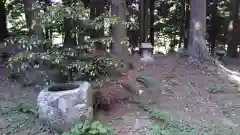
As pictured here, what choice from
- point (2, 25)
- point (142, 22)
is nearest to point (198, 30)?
point (142, 22)

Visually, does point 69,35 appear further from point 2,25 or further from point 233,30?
point 233,30

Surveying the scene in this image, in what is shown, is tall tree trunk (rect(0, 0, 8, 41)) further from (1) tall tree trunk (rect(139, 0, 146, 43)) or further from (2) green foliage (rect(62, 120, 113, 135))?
(2) green foliage (rect(62, 120, 113, 135))

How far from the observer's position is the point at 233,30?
8.40 meters

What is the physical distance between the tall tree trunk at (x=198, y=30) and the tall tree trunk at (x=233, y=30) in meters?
2.93

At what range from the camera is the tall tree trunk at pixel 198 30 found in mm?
5805

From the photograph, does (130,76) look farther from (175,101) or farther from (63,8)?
(63,8)

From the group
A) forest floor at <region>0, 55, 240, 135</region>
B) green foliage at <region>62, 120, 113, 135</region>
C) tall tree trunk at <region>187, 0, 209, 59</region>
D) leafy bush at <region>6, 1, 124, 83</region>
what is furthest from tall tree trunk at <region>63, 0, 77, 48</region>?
tall tree trunk at <region>187, 0, 209, 59</region>

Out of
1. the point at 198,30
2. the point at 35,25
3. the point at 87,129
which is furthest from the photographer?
the point at 198,30

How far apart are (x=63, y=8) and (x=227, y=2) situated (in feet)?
27.7

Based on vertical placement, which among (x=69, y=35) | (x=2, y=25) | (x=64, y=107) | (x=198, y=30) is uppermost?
(x=2, y=25)

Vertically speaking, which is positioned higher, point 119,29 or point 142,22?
point 142,22

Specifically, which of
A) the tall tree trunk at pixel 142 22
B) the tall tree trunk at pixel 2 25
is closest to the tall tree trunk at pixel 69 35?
the tall tree trunk at pixel 2 25

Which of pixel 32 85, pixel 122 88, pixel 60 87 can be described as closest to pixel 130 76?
pixel 122 88

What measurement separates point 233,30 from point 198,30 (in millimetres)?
3332
